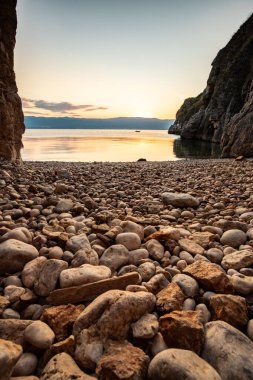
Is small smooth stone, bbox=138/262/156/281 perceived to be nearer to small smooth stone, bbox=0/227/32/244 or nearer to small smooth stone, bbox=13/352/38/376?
small smooth stone, bbox=13/352/38/376

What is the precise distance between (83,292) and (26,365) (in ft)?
1.87

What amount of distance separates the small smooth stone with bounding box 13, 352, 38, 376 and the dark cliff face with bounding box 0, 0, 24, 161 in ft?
24.8

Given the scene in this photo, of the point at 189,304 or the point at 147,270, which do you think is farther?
the point at 147,270

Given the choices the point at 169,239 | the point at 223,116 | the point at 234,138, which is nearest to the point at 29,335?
the point at 169,239

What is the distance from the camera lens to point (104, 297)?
5.48 feet

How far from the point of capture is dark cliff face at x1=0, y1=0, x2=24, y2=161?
796 cm

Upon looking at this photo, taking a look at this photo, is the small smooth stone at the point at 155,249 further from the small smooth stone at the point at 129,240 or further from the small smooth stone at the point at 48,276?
the small smooth stone at the point at 48,276

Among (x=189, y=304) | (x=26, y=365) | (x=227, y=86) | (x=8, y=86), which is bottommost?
(x=26, y=365)

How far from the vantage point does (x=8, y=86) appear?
8422 millimetres

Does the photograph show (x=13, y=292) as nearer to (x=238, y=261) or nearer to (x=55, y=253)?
(x=55, y=253)

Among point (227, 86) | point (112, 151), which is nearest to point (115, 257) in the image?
point (112, 151)

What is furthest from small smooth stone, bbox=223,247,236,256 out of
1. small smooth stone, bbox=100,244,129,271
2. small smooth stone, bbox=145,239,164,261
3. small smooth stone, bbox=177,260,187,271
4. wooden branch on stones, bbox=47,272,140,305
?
wooden branch on stones, bbox=47,272,140,305

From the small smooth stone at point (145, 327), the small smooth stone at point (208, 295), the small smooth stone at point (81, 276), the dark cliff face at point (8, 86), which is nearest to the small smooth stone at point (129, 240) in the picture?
the small smooth stone at point (81, 276)

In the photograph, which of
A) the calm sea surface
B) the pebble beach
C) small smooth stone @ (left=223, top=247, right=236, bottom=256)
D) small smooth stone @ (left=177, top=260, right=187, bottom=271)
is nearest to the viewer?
the pebble beach
